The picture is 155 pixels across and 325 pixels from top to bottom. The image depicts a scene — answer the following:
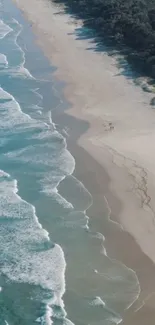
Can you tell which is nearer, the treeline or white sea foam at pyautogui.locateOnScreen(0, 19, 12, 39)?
the treeline

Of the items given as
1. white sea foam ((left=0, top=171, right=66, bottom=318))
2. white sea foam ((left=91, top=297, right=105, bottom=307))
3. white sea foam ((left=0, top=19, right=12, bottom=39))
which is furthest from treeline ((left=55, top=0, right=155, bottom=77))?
white sea foam ((left=91, top=297, right=105, bottom=307))

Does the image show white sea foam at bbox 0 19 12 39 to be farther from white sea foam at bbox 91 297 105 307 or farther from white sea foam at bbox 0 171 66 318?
white sea foam at bbox 91 297 105 307

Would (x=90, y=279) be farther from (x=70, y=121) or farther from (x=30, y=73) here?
(x=30, y=73)

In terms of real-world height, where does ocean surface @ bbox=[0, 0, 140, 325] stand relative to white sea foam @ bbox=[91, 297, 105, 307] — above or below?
below

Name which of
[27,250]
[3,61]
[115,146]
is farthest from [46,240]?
[3,61]

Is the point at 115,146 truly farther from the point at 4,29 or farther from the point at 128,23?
the point at 4,29

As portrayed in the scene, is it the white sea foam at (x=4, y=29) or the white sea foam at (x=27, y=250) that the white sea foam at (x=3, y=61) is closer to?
the white sea foam at (x=4, y=29)

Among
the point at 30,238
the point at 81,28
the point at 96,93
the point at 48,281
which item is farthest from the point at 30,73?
the point at 48,281

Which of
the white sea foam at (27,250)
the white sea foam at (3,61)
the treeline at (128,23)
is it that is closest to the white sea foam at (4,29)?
the white sea foam at (3,61)
